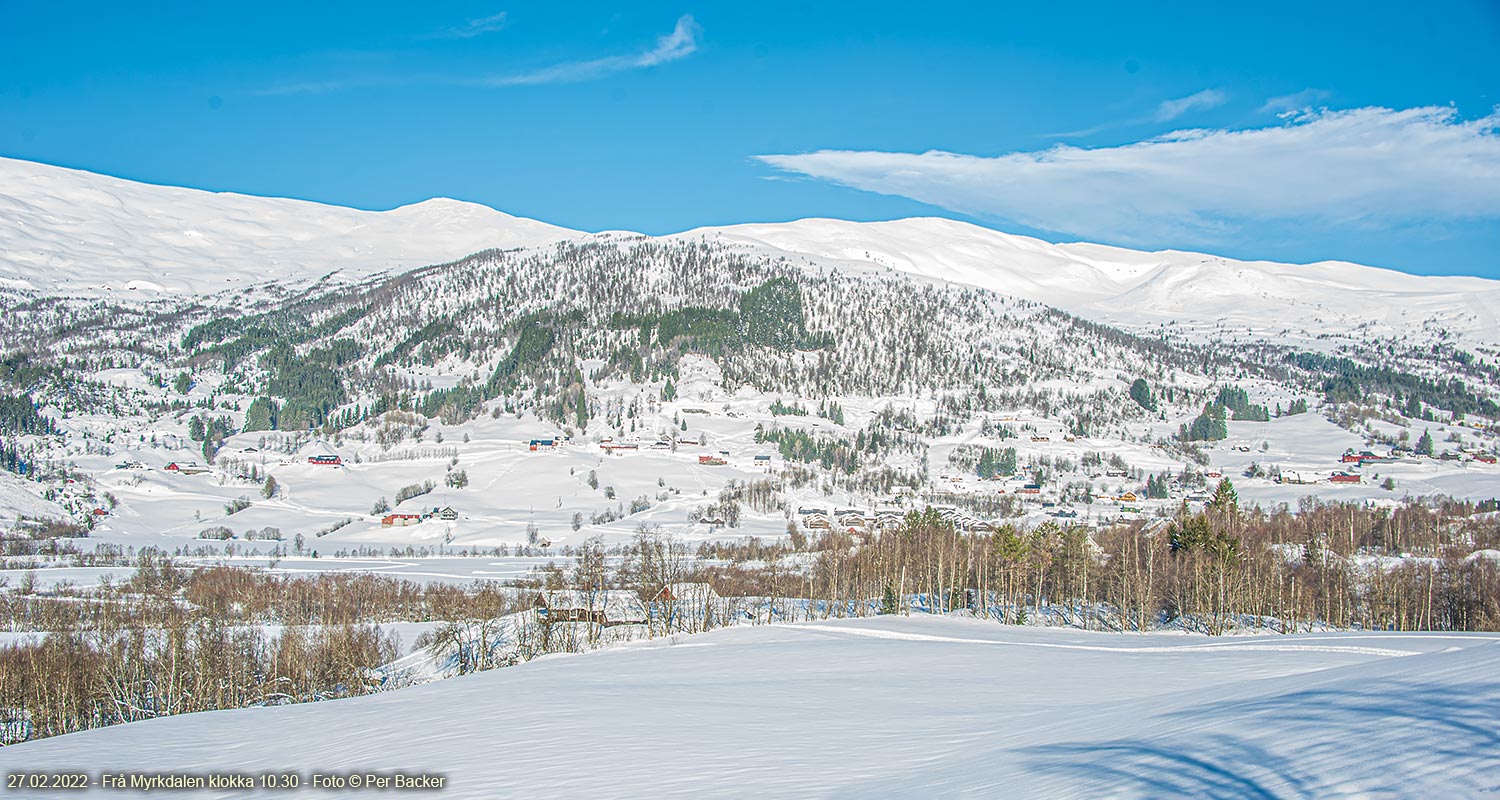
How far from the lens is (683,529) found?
14688cm

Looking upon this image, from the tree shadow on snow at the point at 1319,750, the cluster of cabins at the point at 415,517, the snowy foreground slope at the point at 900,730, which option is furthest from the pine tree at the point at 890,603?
the cluster of cabins at the point at 415,517

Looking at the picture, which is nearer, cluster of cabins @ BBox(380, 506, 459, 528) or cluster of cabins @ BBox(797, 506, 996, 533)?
cluster of cabins @ BBox(797, 506, 996, 533)

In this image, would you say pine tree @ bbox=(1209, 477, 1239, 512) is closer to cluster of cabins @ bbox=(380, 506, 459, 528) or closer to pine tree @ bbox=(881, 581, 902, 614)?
pine tree @ bbox=(881, 581, 902, 614)

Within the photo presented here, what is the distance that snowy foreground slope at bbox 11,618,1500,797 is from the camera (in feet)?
40.5

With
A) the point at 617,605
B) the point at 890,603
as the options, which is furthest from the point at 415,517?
the point at 890,603

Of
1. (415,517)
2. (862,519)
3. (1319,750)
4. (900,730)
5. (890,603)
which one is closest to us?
(1319,750)

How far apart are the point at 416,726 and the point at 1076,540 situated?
7304 cm

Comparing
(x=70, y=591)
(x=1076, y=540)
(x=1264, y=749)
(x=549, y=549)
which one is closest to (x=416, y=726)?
(x=1264, y=749)

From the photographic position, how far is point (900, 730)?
2166 cm

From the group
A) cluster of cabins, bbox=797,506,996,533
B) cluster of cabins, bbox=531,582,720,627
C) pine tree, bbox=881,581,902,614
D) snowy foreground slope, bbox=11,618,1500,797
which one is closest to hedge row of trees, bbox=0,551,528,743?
cluster of cabins, bbox=531,582,720,627

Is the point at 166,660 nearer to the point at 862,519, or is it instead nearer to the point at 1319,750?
the point at 1319,750

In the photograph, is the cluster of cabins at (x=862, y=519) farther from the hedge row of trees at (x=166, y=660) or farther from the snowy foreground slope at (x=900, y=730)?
the snowy foreground slope at (x=900, y=730)

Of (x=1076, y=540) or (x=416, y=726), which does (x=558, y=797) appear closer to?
(x=416, y=726)

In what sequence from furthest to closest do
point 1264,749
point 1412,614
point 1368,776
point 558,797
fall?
1. point 1412,614
2. point 558,797
3. point 1264,749
4. point 1368,776
